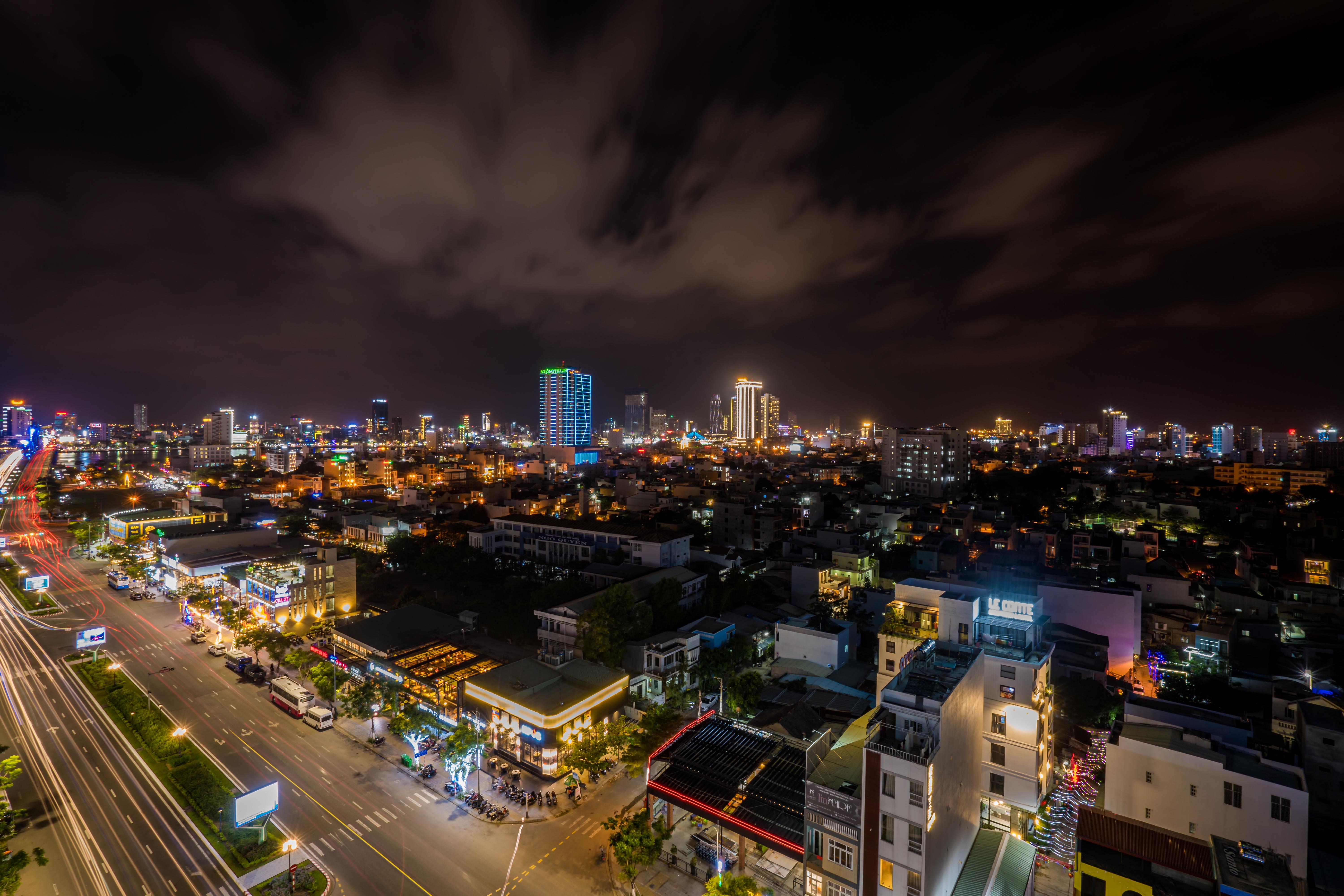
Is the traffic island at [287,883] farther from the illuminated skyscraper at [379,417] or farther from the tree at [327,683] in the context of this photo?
the illuminated skyscraper at [379,417]

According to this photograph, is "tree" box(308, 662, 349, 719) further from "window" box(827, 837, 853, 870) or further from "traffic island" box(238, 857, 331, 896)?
"window" box(827, 837, 853, 870)

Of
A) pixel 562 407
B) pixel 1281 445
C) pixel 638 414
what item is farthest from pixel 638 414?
pixel 1281 445

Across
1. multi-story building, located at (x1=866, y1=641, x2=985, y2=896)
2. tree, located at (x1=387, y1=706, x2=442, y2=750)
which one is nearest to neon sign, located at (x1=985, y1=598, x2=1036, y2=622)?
multi-story building, located at (x1=866, y1=641, x2=985, y2=896)

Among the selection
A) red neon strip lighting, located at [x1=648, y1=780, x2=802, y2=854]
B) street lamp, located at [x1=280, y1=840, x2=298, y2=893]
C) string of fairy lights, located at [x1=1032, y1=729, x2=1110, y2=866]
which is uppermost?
red neon strip lighting, located at [x1=648, y1=780, x2=802, y2=854]

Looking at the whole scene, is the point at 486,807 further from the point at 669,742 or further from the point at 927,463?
the point at 927,463

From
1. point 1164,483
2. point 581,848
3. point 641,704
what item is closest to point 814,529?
point 641,704

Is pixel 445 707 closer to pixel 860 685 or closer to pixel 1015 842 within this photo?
pixel 860 685
